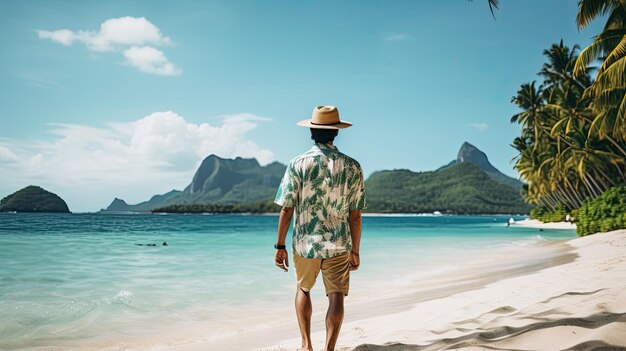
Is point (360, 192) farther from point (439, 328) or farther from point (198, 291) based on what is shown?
point (198, 291)

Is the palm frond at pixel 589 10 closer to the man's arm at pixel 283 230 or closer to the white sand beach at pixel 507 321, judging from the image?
the white sand beach at pixel 507 321

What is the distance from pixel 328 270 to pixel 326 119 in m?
1.06

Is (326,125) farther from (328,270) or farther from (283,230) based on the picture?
(328,270)

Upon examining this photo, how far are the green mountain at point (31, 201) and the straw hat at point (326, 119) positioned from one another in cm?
10561

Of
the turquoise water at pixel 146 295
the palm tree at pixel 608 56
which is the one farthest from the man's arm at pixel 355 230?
the palm tree at pixel 608 56

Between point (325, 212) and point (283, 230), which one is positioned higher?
point (325, 212)

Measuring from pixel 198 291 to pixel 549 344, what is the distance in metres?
8.02

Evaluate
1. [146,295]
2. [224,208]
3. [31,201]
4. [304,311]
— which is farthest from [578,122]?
[224,208]

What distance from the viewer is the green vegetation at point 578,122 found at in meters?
14.6

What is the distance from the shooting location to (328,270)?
11.1 feet

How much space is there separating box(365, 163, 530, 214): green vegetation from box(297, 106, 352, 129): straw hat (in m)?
135

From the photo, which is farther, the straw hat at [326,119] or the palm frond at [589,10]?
the palm frond at [589,10]

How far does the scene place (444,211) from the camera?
142750mm

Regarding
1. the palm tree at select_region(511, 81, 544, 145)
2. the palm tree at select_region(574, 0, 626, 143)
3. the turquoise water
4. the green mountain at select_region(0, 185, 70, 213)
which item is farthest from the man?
the green mountain at select_region(0, 185, 70, 213)
